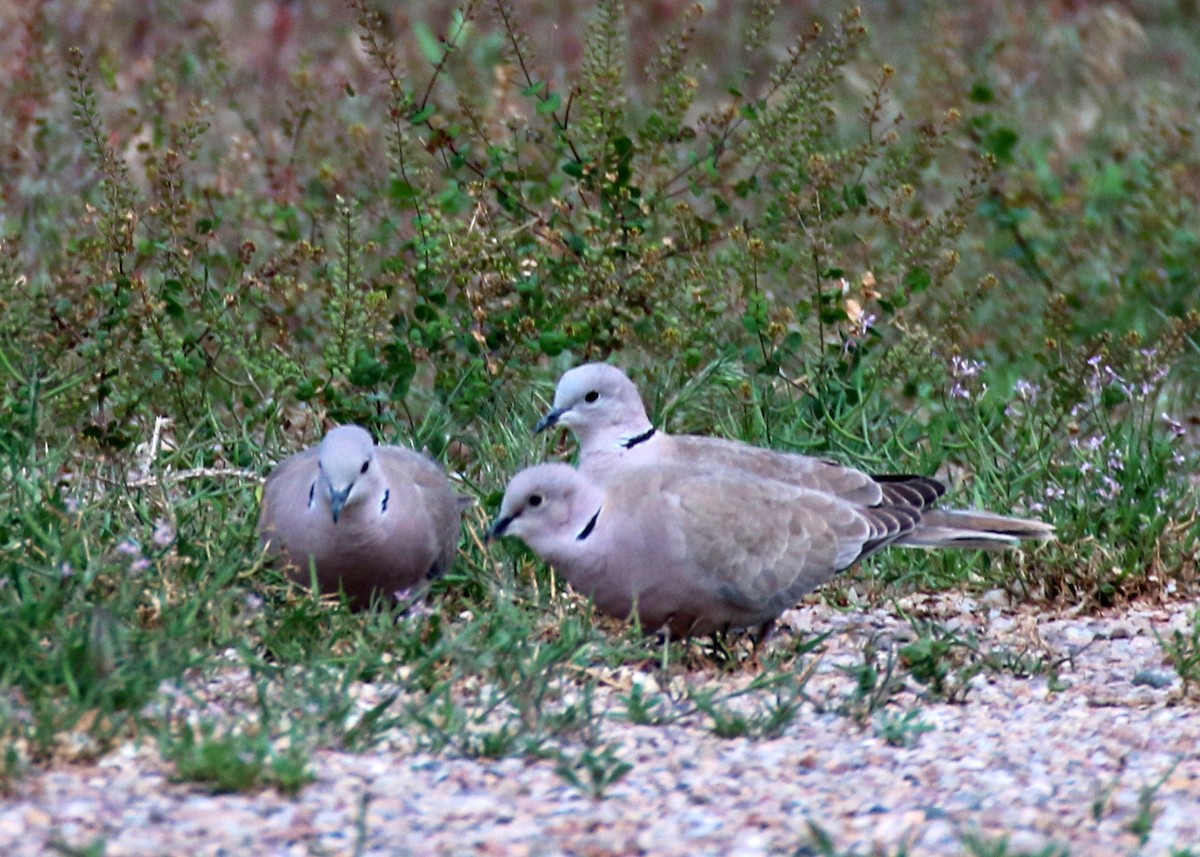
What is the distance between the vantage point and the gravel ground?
120 inches

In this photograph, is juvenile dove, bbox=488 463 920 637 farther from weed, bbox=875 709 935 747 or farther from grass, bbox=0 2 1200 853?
weed, bbox=875 709 935 747

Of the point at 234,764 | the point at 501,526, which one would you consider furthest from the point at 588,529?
the point at 234,764

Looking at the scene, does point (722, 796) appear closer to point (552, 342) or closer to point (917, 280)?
point (552, 342)

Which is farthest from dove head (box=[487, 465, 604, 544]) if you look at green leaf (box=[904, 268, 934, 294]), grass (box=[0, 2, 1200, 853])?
green leaf (box=[904, 268, 934, 294])

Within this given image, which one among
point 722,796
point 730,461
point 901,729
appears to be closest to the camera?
point 722,796

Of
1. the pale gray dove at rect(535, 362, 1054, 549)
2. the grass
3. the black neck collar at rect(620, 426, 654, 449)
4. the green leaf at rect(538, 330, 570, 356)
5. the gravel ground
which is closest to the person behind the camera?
the gravel ground

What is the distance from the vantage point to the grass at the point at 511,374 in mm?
3791

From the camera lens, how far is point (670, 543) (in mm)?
4305

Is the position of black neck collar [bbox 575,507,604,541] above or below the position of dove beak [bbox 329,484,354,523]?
below

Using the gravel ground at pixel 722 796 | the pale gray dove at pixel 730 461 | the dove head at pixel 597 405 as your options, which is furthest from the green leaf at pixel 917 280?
the gravel ground at pixel 722 796

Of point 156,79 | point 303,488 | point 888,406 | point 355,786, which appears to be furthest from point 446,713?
point 156,79

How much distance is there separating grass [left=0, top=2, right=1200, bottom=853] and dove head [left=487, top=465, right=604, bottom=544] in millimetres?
202

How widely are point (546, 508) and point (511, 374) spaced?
1.33 m

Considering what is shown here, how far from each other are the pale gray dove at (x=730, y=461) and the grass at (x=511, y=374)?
292mm
